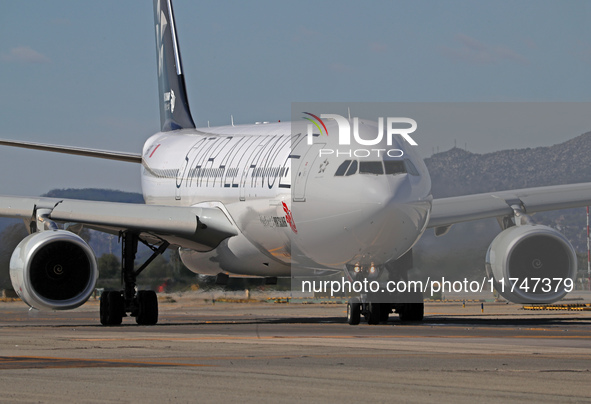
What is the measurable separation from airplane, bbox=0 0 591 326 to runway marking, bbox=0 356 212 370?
7.30m

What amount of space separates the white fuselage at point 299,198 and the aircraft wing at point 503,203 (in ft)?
8.82

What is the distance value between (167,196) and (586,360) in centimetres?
1561

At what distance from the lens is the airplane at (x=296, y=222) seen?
18.8 metres

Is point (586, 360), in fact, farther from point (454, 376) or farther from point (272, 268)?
point (272, 268)

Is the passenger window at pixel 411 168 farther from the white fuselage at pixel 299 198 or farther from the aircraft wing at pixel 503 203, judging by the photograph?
the aircraft wing at pixel 503 203

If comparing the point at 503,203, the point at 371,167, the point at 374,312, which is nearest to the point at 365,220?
the point at 371,167

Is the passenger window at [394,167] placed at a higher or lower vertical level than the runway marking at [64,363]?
higher

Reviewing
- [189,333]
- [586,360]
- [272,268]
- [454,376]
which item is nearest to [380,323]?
[272,268]

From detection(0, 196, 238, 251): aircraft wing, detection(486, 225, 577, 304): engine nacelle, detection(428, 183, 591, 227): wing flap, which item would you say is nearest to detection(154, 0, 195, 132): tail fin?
detection(0, 196, 238, 251): aircraft wing

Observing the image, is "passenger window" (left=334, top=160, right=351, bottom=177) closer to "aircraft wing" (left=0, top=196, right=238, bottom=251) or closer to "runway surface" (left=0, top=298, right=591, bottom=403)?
"runway surface" (left=0, top=298, right=591, bottom=403)

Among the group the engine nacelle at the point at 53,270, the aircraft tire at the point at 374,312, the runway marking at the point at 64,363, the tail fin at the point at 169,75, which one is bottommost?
the runway marking at the point at 64,363

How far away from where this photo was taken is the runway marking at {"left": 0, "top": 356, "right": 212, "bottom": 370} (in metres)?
11.1

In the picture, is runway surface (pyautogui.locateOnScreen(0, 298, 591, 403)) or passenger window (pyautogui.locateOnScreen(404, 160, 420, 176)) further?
passenger window (pyautogui.locateOnScreen(404, 160, 420, 176))

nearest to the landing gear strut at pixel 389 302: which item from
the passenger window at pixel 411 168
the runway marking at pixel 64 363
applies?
the passenger window at pixel 411 168
